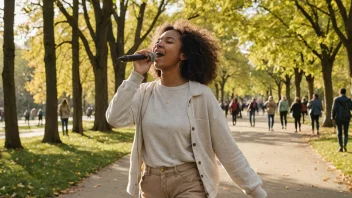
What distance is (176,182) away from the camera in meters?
2.88

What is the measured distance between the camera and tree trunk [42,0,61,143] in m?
13.9

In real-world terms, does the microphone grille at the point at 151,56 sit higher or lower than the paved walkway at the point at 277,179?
higher

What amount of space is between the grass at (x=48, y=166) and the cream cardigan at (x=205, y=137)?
4.28 metres

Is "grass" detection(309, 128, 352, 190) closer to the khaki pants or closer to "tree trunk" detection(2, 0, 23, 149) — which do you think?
the khaki pants

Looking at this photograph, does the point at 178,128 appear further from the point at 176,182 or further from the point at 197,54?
the point at 197,54

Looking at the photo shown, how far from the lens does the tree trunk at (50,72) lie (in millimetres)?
13945

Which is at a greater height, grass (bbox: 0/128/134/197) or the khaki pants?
the khaki pants

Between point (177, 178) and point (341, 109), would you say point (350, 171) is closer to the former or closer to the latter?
point (341, 109)

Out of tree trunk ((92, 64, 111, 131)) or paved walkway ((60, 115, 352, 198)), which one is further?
tree trunk ((92, 64, 111, 131))

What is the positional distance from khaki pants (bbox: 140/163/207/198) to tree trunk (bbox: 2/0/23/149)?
1096 centimetres

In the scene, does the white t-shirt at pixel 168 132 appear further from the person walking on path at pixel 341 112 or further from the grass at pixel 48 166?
the person walking on path at pixel 341 112

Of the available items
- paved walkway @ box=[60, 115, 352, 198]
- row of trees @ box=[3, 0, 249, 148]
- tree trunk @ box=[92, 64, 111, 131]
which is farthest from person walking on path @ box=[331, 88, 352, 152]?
tree trunk @ box=[92, 64, 111, 131]

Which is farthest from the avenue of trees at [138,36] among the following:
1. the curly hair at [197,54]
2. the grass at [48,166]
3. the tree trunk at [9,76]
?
the curly hair at [197,54]

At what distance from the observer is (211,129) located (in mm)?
2959
